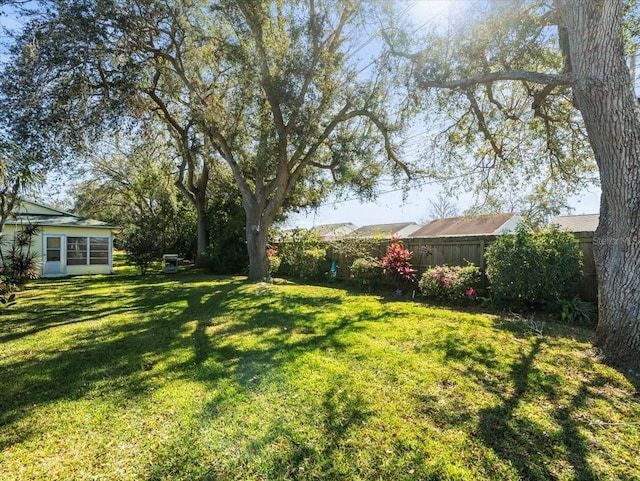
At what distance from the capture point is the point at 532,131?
879cm

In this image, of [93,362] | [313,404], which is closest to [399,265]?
[313,404]

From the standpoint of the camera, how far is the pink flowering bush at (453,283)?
23.6 feet

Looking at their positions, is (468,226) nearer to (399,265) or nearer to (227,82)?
(399,265)

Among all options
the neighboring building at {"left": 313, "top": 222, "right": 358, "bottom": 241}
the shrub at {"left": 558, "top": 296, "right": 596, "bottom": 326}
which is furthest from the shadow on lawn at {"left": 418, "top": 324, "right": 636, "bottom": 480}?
the neighboring building at {"left": 313, "top": 222, "right": 358, "bottom": 241}

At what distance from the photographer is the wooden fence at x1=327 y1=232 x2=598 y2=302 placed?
6.05 metres

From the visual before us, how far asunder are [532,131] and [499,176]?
4.65ft

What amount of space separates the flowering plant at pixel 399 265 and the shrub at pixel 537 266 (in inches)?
99.5

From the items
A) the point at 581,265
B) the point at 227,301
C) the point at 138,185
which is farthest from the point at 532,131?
→ the point at 138,185

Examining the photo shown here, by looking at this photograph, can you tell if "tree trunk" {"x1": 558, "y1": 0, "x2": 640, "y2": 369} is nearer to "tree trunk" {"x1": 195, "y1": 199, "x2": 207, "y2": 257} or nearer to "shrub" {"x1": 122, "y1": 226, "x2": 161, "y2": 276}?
"shrub" {"x1": 122, "y1": 226, "x2": 161, "y2": 276}

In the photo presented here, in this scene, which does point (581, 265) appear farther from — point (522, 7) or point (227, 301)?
point (227, 301)

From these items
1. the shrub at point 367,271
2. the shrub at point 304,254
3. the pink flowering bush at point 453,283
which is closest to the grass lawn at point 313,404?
the pink flowering bush at point 453,283

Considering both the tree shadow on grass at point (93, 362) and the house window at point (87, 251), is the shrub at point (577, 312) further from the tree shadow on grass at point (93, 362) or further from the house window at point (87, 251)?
the house window at point (87, 251)

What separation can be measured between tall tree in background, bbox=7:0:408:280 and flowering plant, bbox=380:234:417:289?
309 cm

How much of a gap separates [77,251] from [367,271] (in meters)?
13.4
